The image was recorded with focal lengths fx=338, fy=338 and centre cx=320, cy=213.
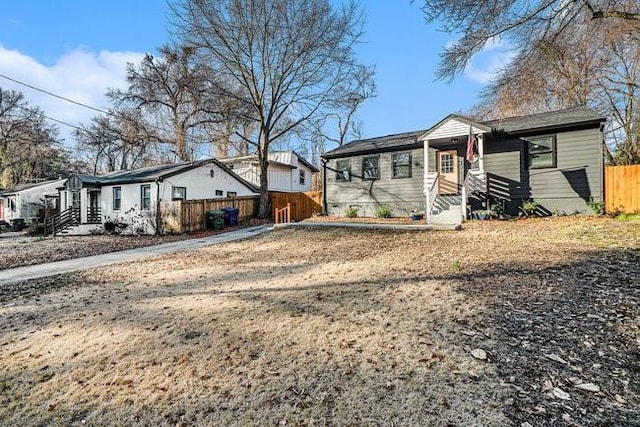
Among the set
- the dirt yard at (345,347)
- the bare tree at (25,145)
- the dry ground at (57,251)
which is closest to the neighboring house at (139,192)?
the dry ground at (57,251)

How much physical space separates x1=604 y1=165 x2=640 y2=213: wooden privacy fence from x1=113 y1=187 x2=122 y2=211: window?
900 inches

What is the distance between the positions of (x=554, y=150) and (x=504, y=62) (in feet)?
18.4

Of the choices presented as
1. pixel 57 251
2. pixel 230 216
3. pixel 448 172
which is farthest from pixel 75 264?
pixel 448 172

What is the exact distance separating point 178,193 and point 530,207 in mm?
17058

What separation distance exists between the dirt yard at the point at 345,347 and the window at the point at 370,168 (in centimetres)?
1005

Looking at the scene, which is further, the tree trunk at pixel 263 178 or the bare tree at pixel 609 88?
the tree trunk at pixel 263 178

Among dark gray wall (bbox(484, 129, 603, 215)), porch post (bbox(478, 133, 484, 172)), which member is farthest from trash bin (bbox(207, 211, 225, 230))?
dark gray wall (bbox(484, 129, 603, 215))

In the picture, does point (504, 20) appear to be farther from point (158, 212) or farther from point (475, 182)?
point (158, 212)

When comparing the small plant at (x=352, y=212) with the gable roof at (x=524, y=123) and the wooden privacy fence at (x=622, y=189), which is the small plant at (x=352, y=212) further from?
the wooden privacy fence at (x=622, y=189)

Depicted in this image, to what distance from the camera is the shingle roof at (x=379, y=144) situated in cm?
1545

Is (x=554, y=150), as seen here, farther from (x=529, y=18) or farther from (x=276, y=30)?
(x=276, y=30)

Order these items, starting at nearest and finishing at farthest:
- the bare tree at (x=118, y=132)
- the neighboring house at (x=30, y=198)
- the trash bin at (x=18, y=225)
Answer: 1. the trash bin at (x=18, y=225)
2. the neighboring house at (x=30, y=198)
3. the bare tree at (x=118, y=132)

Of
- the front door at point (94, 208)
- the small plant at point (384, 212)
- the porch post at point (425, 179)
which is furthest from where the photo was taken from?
the front door at point (94, 208)

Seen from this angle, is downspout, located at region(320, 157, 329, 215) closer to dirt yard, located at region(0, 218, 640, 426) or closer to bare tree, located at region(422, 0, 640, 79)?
bare tree, located at region(422, 0, 640, 79)
